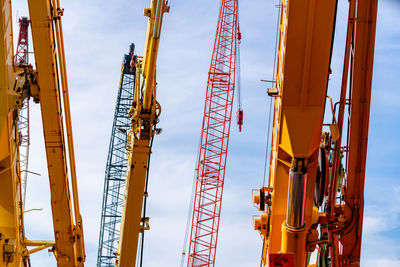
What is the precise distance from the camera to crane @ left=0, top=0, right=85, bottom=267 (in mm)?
13195

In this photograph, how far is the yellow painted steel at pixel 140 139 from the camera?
15.5m

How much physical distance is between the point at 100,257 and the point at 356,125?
4444 cm

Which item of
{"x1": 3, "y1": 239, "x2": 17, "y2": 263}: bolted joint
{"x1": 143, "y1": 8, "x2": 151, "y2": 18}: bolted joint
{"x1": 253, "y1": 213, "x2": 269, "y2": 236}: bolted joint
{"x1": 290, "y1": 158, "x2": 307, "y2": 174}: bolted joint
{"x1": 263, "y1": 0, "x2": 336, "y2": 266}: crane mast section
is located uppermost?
{"x1": 143, "y1": 8, "x2": 151, "y2": 18}: bolted joint

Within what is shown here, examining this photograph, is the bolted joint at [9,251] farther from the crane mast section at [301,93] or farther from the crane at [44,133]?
the crane mast section at [301,93]

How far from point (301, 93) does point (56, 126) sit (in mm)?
6801

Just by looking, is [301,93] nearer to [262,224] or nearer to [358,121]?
[262,224]

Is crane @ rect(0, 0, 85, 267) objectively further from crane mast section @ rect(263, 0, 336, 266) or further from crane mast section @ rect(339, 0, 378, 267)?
crane mast section @ rect(339, 0, 378, 267)

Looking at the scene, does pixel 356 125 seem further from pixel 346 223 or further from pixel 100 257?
pixel 100 257

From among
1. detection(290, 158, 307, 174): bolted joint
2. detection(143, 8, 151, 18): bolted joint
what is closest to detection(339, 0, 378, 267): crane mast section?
detection(290, 158, 307, 174): bolted joint

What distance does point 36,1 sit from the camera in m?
14.0

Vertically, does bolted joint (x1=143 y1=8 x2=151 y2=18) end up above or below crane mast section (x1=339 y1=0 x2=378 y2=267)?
above

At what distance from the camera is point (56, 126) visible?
15062 mm

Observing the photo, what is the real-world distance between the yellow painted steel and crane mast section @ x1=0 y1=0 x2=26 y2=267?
3.05 m

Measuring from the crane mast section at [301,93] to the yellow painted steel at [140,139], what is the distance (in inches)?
176
